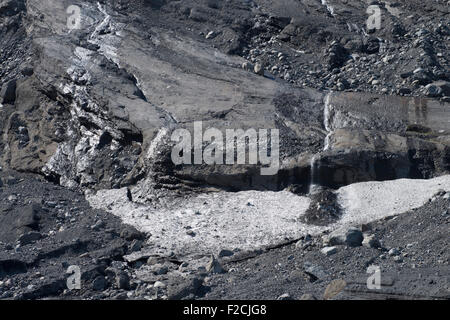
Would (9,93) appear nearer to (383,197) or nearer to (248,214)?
(248,214)

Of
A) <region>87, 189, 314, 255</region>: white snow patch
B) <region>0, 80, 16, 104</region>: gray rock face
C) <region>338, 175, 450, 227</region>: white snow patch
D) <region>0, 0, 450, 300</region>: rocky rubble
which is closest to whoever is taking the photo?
<region>0, 0, 450, 300</region>: rocky rubble

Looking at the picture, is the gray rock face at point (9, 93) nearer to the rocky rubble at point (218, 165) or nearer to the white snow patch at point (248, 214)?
the rocky rubble at point (218, 165)

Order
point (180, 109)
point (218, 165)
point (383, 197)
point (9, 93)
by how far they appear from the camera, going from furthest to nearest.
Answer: point (9, 93) → point (180, 109) → point (218, 165) → point (383, 197)

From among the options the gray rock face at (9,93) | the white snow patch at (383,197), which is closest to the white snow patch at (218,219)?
the white snow patch at (383,197)

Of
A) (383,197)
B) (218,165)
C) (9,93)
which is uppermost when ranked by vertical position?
(9,93)

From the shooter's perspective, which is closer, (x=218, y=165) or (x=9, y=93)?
(x=218, y=165)

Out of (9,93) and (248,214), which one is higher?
(9,93)

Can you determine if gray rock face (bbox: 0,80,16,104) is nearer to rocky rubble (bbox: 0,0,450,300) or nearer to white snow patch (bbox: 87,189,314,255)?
rocky rubble (bbox: 0,0,450,300)

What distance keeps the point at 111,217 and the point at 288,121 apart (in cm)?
246

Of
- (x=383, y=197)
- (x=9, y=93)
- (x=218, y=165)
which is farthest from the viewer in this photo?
(x=9, y=93)

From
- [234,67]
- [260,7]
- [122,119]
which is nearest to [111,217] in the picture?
[122,119]

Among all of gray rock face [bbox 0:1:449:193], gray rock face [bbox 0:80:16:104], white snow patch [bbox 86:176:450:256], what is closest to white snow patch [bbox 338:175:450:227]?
white snow patch [bbox 86:176:450:256]

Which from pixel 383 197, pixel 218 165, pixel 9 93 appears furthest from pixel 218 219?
pixel 9 93

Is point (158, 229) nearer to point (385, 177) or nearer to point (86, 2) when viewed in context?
point (385, 177)
